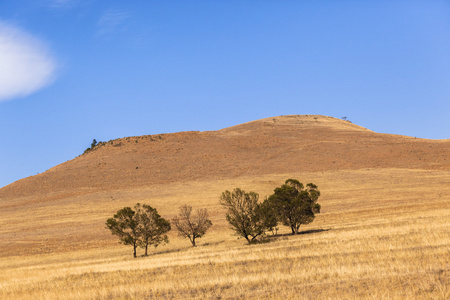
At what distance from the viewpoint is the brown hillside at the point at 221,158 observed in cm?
9831

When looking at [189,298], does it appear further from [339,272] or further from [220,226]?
[220,226]

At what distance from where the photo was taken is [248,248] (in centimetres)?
3072

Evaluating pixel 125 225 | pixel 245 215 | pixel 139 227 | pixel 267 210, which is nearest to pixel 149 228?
pixel 139 227

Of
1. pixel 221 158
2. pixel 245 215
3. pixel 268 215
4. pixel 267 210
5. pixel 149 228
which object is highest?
pixel 221 158

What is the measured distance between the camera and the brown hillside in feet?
323

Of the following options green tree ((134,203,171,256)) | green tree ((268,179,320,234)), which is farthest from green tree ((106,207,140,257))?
green tree ((268,179,320,234))

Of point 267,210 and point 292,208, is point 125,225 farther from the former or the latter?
point 292,208

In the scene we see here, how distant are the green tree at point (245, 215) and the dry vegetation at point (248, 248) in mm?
1861

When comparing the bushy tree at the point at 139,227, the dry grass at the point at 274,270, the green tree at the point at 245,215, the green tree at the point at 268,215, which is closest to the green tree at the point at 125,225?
the bushy tree at the point at 139,227

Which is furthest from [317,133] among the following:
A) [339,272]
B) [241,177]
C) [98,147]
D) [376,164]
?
[339,272]

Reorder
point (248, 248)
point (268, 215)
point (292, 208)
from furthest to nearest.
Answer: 1. point (292, 208)
2. point (268, 215)
3. point (248, 248)

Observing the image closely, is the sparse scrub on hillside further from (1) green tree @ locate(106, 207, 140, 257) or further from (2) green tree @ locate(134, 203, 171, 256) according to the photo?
(1) green tree @ locate(106, 207, 140, 257)

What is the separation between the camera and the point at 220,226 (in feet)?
185

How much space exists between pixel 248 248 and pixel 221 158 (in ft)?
279
